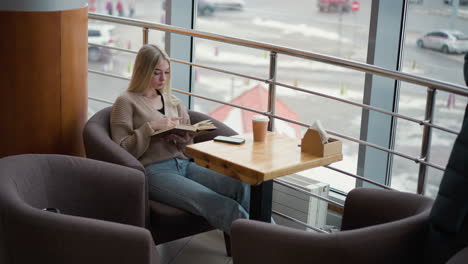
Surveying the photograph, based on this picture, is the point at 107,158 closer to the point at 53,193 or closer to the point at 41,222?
the point at 53,193

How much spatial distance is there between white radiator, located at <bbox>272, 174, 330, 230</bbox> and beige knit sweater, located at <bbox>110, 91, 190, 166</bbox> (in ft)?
3.01

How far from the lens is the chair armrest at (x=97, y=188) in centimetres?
268

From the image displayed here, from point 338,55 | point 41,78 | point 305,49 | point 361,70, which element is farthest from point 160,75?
point 338,55

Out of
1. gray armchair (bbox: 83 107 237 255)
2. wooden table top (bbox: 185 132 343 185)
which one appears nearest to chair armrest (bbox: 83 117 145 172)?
gray armchair (bbox: 83 107 237 255)

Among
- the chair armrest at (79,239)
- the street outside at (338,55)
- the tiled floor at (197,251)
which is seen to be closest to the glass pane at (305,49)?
the street outside at (338,55)

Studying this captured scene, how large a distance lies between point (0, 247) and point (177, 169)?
101 cm

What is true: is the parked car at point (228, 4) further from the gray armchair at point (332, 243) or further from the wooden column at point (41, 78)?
the gray armchair at point (332, 243)

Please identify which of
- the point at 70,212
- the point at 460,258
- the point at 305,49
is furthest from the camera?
the point at 305,49

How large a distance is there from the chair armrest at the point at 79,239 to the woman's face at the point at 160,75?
1.16 m

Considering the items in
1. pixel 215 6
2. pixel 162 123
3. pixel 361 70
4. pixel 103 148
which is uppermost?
pixel 215 6

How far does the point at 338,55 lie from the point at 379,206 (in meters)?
2.15

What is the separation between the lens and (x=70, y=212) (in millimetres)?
2691

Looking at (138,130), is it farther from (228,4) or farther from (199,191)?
(228,4)

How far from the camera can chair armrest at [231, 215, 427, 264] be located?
83.0 inches
